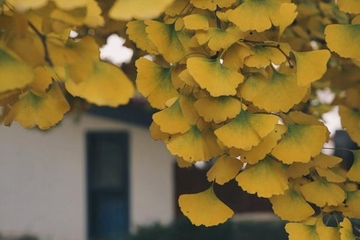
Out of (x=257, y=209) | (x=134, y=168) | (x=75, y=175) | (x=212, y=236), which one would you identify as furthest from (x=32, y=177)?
(x=212, y=236)

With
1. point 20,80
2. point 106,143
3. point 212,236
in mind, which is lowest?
point 106,143

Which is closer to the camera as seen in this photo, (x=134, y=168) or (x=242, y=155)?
(x=242, y=155)

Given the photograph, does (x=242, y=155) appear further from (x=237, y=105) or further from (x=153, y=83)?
(x=153, y=83)

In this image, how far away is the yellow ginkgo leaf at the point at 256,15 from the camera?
1.81m

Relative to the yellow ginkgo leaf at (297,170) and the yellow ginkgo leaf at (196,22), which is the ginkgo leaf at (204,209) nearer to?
the yellow ginkgo leaf at (297,170)

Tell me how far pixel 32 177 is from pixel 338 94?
9098mm

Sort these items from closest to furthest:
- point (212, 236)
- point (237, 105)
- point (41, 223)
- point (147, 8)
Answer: point (147, 8) → point (237, 105) → point (212, 236) → point (41, 223)

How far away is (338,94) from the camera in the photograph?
3.55 metres

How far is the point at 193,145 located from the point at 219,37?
0.26 m

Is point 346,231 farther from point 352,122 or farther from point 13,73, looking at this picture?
point 13,73

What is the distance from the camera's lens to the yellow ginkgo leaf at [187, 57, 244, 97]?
5.66ft

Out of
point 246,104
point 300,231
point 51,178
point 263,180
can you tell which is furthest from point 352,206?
point 51,178

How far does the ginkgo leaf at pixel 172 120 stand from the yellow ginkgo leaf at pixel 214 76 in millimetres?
141

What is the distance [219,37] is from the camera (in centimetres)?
184
